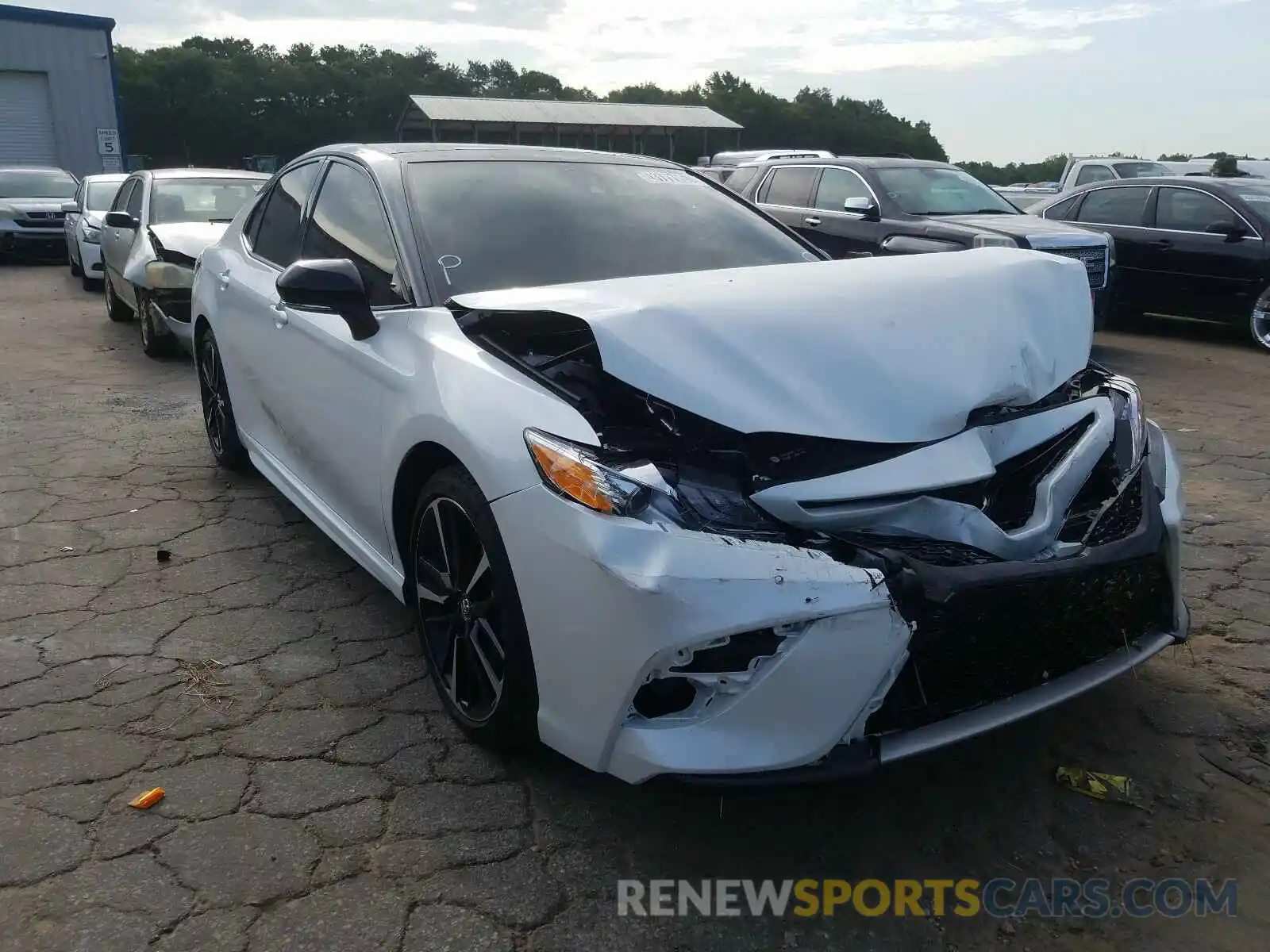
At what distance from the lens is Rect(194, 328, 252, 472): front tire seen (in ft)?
15.9

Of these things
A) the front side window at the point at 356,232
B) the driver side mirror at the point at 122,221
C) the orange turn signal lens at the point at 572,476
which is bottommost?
the driver side mirror at the point at 122,221

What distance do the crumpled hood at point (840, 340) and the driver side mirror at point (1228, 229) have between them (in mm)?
7617

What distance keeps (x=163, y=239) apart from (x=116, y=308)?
2.92m

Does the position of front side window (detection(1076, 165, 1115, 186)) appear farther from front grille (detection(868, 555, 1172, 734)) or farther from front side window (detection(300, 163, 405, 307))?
front grille (detection(868, 555, 1172, 734))

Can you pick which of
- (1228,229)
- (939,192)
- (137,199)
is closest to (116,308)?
(137,199)

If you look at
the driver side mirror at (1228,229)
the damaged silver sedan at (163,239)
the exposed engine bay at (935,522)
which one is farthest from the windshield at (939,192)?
the exposed engine bay at (935,522)

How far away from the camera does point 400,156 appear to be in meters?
3.51

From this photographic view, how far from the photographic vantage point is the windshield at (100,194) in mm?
13516

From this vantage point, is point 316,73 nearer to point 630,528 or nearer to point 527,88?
point 527,88

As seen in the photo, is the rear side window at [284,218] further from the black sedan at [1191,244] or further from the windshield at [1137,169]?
the windshield at [1137,169]

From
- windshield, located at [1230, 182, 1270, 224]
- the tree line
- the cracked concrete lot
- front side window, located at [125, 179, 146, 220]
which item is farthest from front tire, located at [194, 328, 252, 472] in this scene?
the tree line

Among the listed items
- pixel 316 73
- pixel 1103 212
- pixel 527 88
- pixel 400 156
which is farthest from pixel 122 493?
pixel 527 88

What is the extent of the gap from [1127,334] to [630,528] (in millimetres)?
9823

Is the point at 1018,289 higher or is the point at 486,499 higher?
the point at 1018,289
